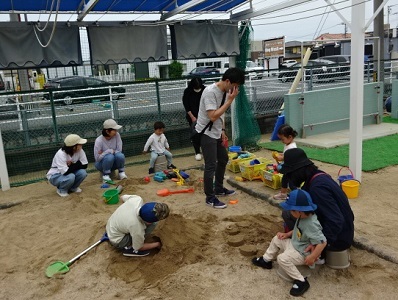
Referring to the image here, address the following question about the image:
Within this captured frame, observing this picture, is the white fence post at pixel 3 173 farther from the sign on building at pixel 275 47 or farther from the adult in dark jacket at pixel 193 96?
the sign on building at pixel 275 47

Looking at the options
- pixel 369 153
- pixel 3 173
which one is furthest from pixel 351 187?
pixel 3 173

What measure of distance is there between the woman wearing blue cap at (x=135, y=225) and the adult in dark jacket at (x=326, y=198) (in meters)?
1.20

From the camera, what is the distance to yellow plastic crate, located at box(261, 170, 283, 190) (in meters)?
5.29

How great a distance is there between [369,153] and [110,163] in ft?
15.5

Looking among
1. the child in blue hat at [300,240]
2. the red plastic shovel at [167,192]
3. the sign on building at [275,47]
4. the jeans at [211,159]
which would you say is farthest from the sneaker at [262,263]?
the sign on building at [275,47]

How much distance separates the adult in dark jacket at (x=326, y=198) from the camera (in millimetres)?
2979

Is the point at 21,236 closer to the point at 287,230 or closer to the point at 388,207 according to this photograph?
the point at 287,230

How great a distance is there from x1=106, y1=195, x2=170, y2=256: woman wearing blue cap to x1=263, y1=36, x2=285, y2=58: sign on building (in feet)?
48.3

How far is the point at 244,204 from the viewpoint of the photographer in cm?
504

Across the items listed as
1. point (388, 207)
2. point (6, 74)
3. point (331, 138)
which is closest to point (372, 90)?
point (331, 138)

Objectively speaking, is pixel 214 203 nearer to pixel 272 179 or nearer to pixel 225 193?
pixel 225 193

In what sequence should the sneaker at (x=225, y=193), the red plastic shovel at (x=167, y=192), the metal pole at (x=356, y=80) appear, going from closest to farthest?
the metal pole at (x=356, y=80) → the sneaker at (x=225, y=193) → the red plastic shovel at (x=167, y=192)

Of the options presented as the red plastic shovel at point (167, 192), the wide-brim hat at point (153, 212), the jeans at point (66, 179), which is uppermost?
the wide-brim hat at point (153, 212)

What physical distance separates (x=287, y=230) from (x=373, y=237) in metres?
Answer: 0.92
